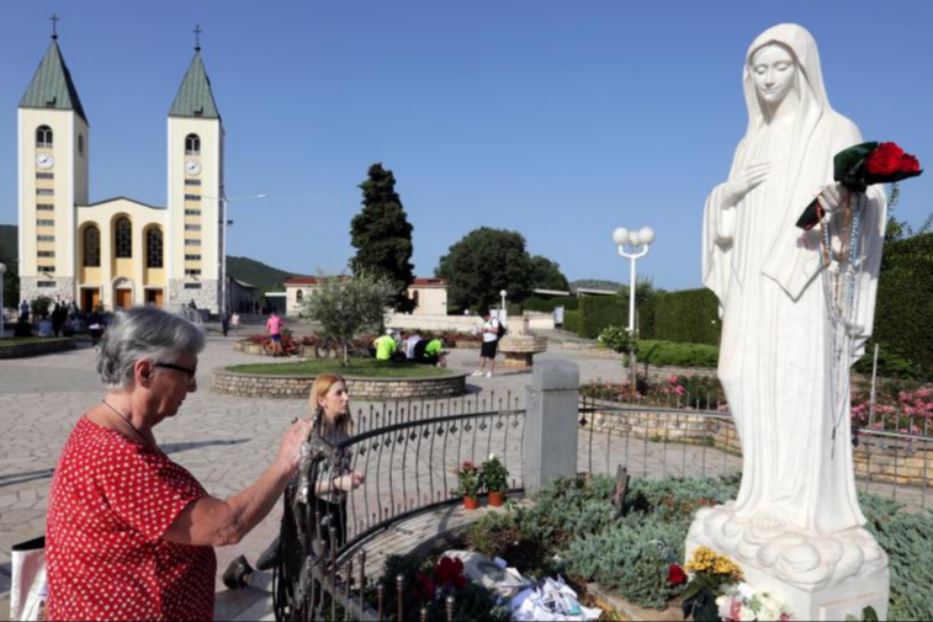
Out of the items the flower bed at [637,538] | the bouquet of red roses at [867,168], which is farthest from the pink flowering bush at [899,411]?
the bouquet of red roses at [867,168]

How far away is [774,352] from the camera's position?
326 centimetres

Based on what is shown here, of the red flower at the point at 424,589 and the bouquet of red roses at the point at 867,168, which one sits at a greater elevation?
the bouquet of red roses at the point at 867,168

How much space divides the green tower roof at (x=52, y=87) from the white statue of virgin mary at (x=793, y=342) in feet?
214

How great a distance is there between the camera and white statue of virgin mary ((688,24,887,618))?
10.4 ft

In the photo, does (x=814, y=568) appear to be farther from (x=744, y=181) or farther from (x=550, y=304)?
(x=550, y=304)

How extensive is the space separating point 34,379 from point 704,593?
1750 cm

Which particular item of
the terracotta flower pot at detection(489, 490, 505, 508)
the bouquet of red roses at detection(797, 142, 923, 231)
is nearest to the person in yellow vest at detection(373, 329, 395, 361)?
the terracotta flower pot at detection(489, 490, 505, 508)

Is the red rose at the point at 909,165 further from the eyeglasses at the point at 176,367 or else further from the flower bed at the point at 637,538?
the eyeglasses at the point at 176,367

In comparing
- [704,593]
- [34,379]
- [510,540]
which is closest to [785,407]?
[704,593]

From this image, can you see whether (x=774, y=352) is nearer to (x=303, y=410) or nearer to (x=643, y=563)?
(x=643, y=563)

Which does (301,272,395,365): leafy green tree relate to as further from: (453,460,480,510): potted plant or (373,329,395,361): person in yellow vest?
(453,460,480,510): potted plant

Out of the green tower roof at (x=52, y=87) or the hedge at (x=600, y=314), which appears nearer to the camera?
the hedge at (x=600, y=314)

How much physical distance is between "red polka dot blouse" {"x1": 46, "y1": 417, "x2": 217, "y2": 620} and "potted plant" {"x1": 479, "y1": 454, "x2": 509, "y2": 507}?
3864mm

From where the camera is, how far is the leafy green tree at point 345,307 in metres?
16.6
